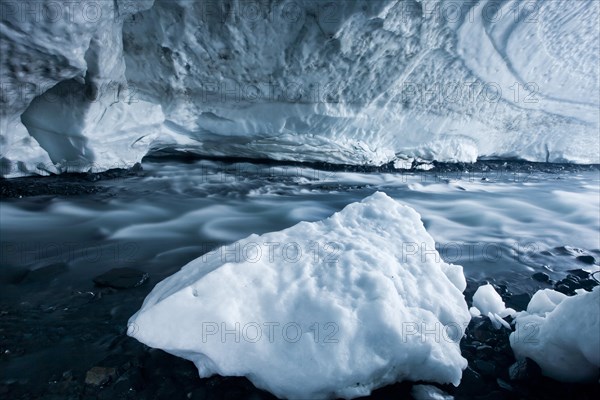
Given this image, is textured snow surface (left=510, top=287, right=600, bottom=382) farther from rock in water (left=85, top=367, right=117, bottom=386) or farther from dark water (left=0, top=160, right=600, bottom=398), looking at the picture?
rock in water (left=85, top=367, right=117, bottom=386)

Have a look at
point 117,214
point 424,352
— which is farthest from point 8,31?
point 424,352

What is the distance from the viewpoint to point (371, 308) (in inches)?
46.5

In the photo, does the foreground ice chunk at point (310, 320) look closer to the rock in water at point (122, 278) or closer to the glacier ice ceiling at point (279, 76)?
the rock in water at point (122, 278)

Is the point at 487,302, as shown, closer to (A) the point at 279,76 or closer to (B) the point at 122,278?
(B) the point at 122,278

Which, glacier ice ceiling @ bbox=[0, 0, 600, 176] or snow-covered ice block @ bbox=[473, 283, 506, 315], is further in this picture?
glacier ice ceiling @ bbox=[0, 0, 600, 176]

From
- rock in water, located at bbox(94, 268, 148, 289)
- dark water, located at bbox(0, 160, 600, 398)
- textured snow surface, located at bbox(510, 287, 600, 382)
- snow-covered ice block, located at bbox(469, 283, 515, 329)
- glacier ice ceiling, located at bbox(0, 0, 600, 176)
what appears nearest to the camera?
textured snow surface, located at bbox(510, 287, 600, 382)

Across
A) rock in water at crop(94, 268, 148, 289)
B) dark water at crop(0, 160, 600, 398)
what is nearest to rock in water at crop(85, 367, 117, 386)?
dark water at crop(0, 160, 600, 398)

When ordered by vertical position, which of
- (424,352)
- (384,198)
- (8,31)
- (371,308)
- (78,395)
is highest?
(8,31)

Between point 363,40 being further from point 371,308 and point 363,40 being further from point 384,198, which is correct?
point 371,308

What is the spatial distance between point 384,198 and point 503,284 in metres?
0.90

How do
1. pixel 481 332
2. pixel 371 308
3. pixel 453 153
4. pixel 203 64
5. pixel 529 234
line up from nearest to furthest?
pixel 371 308
pixel 481 332
pixel 529 234
pixel 203 64
pixel 453 153

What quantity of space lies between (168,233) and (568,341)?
260cm

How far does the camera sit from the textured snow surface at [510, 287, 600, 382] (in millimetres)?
1034

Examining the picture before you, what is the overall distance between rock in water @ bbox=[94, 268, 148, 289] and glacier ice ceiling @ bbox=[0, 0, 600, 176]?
1.91 metres
